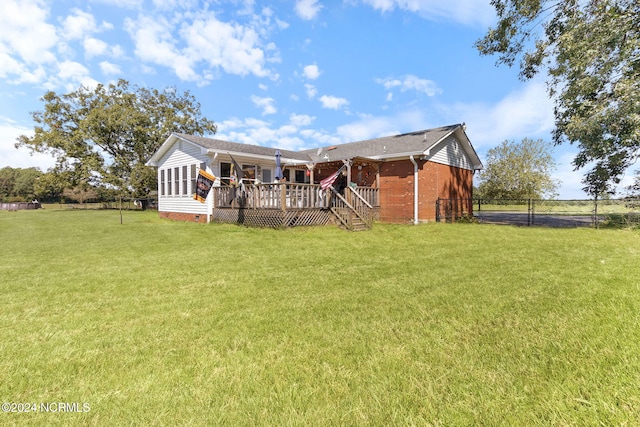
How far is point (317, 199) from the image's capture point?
12.7m

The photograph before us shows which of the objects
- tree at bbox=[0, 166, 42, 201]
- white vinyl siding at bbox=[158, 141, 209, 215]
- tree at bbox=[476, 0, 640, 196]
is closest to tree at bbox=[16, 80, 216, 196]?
white vinyl siding at bbox=[158, 141, 209, 215]

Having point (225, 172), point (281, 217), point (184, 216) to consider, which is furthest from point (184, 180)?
point (281, 217)

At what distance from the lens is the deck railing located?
11.9m

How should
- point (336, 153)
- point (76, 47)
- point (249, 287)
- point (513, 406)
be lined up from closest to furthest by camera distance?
point (513, 406) < point (249, 287) < point (76, 47) < point (336, 153)

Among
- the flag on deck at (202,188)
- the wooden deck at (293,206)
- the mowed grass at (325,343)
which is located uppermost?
the flag on deck at (202,188)

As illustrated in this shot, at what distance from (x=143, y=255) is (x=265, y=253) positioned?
9.45ft

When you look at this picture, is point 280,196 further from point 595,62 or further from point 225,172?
point 595,62

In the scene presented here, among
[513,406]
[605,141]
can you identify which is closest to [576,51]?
[605,141]

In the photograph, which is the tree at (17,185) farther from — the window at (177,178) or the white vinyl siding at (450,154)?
the white vinyl siding at (450,154)

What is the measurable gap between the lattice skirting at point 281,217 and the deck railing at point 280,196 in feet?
0.68

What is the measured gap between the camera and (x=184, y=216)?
17391 mm

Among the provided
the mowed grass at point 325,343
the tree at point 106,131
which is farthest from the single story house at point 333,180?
the tree at point 106,131

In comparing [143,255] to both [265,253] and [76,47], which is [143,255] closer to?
[265,253]

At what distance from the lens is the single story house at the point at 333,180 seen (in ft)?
40.6
